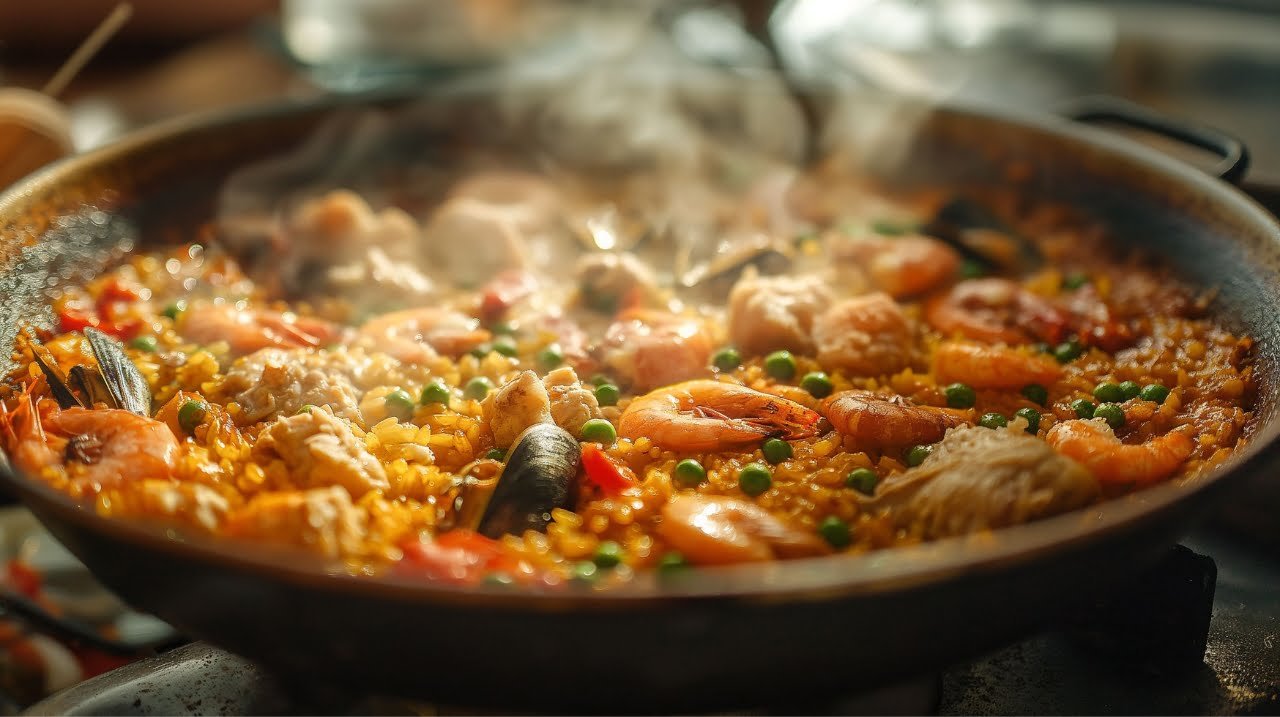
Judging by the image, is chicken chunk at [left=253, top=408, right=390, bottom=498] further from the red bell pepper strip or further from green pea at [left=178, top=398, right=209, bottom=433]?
the red bell pepper strip

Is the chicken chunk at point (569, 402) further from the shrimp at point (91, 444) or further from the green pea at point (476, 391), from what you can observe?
the shrimp at point (91, 444)

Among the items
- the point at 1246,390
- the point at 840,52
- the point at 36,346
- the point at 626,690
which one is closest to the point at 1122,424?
the point at 1246,390

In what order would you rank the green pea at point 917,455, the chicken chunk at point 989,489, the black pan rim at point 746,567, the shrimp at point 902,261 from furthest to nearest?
1. the shrimp at point 902,261
2. the green pea at point 917,455
3. the chicken chunk at point 989,489
4. the black pan rim at point 746,567

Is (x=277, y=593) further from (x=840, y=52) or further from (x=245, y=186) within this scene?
(x=840, y=52)

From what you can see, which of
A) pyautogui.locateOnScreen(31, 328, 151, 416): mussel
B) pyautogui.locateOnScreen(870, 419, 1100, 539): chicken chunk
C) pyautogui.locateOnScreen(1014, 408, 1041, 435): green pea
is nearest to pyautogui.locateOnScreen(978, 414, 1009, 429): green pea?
pyautogui.locateOnScreen(1014, 408, 1041, 435): green pea

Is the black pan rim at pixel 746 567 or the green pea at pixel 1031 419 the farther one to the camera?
the green pea at pixel 1031 419

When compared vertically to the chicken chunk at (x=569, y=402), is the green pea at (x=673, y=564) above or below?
below

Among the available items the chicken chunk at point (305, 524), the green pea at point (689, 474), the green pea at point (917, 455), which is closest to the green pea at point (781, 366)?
the green pea at point (917, 455)
